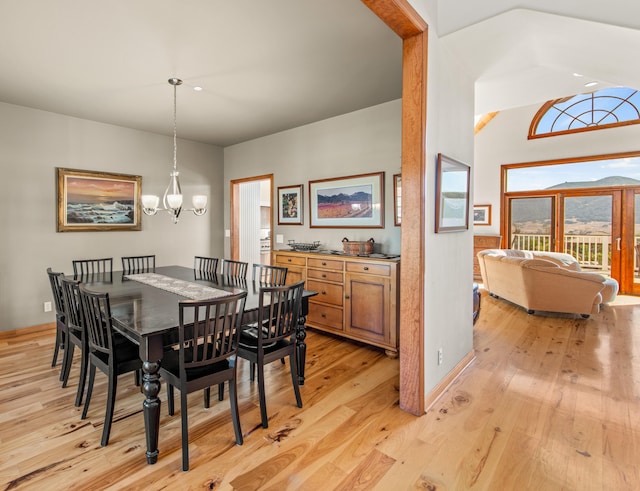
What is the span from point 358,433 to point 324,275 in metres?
1.98

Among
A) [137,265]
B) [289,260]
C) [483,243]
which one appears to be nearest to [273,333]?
[289,260]

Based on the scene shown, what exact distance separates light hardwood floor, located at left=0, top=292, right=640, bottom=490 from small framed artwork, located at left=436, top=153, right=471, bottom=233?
1.30 m

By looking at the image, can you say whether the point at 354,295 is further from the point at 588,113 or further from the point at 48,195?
the point at 588,113

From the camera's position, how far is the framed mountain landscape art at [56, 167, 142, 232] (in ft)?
14.0

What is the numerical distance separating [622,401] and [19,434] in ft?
13.5

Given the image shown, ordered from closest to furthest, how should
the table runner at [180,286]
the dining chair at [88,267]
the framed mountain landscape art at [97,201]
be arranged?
the table runner at [180,286], the dining chair at [88,267], the framed mountain landscape art at [97,201]

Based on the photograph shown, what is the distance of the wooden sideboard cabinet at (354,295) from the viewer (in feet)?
10.9

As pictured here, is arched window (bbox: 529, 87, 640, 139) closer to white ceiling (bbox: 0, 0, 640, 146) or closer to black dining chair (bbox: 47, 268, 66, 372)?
white ceiling (bbox: 0, 0, 640, 146)

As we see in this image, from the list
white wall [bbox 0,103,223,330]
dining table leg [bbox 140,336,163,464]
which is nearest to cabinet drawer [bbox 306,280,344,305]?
dining table leg [bbox 140,336,163,464]

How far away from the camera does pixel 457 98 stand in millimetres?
2711

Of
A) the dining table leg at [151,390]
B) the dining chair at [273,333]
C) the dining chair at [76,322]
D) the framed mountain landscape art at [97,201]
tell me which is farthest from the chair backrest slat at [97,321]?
the framed mountain landscape art at [97,201]

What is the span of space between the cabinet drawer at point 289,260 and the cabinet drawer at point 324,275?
16 cm

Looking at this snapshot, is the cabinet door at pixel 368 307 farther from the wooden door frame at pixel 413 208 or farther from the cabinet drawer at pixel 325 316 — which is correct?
the wooden door frame at pixel 413 208

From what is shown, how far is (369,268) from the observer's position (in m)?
3.47
